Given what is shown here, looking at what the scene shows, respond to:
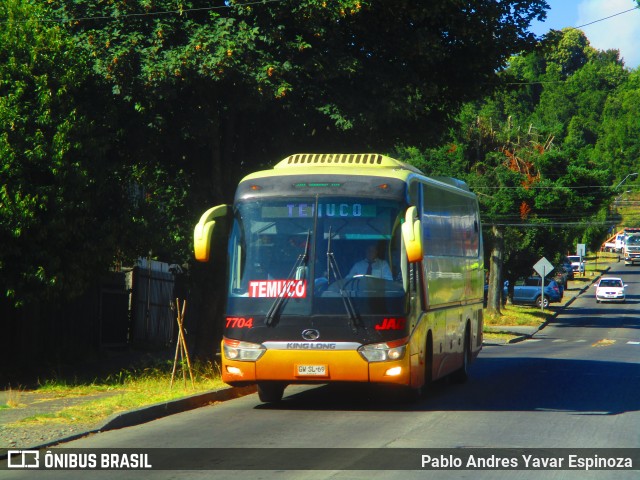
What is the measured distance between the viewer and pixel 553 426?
40.8ft

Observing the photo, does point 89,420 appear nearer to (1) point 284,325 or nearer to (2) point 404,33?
(1) point 284,325

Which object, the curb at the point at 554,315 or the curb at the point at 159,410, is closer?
the curb at the point at 159,410

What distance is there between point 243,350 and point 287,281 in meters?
1.08

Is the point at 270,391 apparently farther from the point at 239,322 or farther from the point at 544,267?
the point at 544,267

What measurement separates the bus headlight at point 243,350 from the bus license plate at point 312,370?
546mm

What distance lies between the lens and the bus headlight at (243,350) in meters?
13.2

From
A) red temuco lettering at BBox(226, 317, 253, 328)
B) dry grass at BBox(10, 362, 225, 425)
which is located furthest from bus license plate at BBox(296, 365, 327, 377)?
dry grass at BBox(10, 362, 225, 425)

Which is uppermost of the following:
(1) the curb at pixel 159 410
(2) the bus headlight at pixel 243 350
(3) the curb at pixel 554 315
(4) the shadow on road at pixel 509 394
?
(2) the bus headlight at pixel 243 350

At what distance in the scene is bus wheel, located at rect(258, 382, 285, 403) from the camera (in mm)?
14320

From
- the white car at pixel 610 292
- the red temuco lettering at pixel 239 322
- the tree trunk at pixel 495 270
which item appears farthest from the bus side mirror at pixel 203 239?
the white car at pixel 610 292

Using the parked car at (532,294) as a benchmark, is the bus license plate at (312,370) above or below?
above

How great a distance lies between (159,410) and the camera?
42.7 feet

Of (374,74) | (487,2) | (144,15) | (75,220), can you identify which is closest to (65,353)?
(75,220)

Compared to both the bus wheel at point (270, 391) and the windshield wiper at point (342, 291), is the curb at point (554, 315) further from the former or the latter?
the windshield wiper at point (342, 291)
